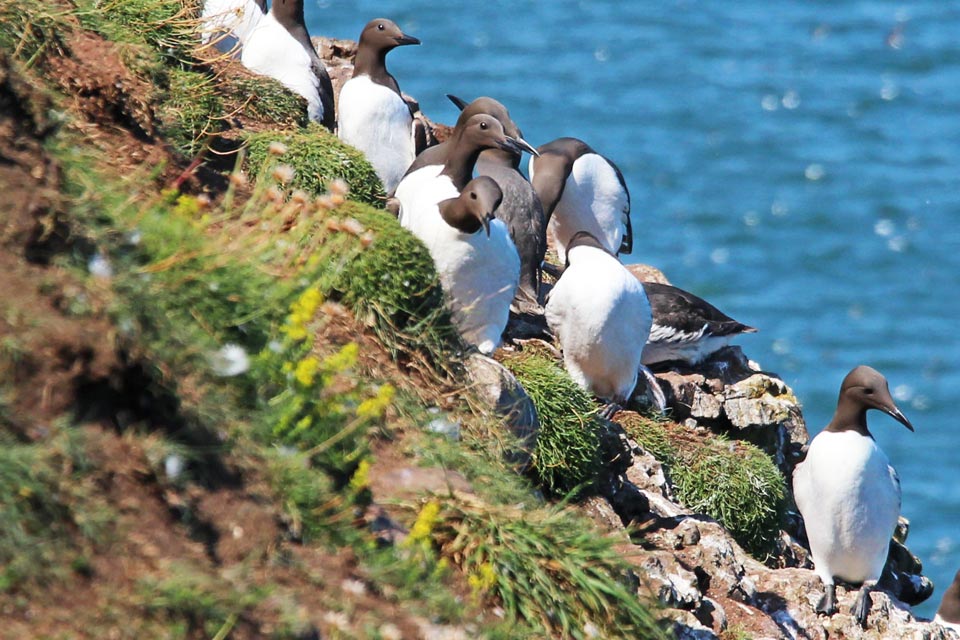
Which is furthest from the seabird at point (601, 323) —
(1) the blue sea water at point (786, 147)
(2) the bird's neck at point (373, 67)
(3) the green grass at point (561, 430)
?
(1) the blue sea water at point (786, 147)

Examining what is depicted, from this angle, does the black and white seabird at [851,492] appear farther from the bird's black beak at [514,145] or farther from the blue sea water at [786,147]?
the blue sea water at [786,147]

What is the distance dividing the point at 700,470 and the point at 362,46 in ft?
13.7

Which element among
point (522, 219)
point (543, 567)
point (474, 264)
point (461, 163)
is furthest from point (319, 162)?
point (543, 567)

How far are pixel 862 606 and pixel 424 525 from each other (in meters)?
4.44

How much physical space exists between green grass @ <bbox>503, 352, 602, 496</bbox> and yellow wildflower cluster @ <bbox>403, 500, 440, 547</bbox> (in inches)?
92.2

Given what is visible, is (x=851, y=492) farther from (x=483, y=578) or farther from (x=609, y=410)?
(x=483, y=578)

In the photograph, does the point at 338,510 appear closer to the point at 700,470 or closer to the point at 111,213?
the point at 111,213

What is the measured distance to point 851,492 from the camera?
29.8 ft

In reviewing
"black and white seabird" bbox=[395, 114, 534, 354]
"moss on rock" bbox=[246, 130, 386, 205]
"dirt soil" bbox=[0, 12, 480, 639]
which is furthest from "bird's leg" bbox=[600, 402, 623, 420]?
"dirt soil" bbox=[0, 12, 480, 639]

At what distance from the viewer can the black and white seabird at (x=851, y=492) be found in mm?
8898

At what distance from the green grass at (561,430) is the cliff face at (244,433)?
0.8 inches

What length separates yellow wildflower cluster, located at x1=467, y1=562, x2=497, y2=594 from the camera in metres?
4.52

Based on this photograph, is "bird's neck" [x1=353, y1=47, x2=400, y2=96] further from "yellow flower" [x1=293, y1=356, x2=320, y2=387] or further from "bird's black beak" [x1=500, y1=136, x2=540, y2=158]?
"yellow flower" [x1=293, y1=356, x2=320, y2=387]

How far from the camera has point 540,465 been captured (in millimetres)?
7129
